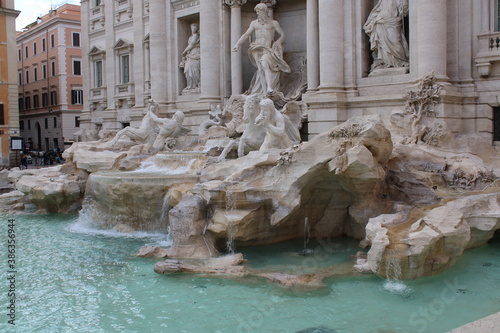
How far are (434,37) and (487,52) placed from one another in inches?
48.2

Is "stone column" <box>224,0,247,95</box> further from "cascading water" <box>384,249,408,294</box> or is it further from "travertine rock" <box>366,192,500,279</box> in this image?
"cascading water" <box>384,249,408,294</box>

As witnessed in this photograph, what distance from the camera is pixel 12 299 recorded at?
6922mm

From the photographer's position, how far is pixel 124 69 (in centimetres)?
2333

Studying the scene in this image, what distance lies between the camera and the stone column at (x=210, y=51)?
1717 cm

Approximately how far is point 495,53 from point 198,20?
10739 mm

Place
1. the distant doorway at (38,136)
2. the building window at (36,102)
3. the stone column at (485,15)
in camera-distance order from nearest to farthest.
→ 1. the stone column at (485,15)
2. the distant doorway at (38,136)
3. the building window at (36,102)

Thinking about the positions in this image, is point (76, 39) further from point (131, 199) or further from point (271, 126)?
point (271, 126)

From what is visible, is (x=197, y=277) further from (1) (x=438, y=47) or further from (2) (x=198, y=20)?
(2) (x=198, y=20)

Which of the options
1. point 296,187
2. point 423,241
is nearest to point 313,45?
point 296,187

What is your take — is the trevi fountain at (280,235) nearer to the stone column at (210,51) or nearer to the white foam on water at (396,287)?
the white foam on water at (396,287)

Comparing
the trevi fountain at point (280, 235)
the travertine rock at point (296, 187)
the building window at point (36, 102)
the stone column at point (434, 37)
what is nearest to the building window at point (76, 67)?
the building window at point (36, 102)

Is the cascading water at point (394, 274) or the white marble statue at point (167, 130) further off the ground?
the white marble statue at point (167, 130)

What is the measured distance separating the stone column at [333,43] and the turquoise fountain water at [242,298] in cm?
589

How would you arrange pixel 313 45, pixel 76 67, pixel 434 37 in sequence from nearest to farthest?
pixel 434 37, pixel 313 45, pixel 76 67
